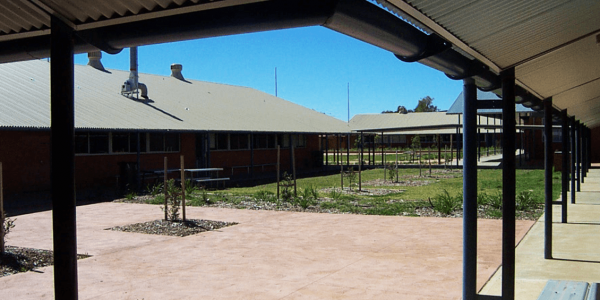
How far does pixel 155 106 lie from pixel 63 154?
23707 mm

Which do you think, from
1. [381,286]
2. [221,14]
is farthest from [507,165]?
[221,14]

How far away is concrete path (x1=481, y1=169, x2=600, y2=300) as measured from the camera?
6977 millimetres

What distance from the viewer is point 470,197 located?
5.33 metres

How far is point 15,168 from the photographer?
19.0 metres

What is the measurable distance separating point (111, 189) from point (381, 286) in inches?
658

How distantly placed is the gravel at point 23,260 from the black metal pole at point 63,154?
517cm

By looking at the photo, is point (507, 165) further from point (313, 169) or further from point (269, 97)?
point (269, 97)

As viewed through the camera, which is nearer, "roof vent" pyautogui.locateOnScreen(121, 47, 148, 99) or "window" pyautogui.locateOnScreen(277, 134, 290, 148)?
"roof vent" pyautogui.locateOnScreen(121, 47, 148, 99)

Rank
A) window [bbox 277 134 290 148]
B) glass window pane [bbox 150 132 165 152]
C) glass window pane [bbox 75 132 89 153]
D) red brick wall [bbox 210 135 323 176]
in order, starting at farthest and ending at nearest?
window [bbox 277 134 290 148] < red brick wall [bbox 210 135 323 176] < glass window pane [bbox 150 132 165 152] < glass window pane [bbox 75 132 89 153]

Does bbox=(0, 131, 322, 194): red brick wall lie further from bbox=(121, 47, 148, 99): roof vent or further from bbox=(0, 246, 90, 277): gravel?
bbox=(0, 246, 90, 277): gravel

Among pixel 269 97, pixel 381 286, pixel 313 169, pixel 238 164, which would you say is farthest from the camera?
pixel 269 97

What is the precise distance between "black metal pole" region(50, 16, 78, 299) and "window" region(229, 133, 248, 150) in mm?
25828

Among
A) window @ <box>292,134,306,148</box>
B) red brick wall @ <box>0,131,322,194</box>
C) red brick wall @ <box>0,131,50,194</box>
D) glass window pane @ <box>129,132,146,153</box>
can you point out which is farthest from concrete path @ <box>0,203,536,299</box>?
window @ <box>292,134,306,148</box>

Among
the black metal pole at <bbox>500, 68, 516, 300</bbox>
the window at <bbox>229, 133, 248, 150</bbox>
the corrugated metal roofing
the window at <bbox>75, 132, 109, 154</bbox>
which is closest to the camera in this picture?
the corrugated metal roofing
